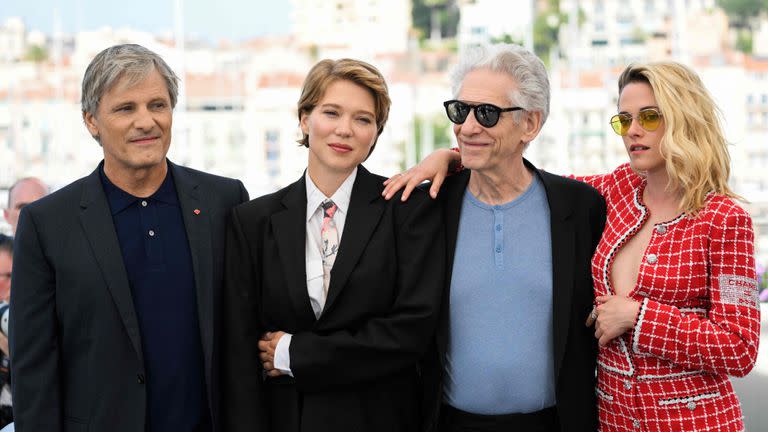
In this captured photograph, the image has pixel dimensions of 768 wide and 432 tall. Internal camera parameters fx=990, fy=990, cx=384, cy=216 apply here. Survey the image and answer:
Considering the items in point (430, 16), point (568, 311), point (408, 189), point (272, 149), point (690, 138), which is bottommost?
point (272, 149)

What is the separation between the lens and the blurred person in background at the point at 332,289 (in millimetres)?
2611

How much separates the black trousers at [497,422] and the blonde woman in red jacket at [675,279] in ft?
0.51

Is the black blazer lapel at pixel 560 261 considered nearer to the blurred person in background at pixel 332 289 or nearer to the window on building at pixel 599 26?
the blurred person in background at pixel 332 289

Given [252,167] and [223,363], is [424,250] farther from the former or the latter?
[252,167]

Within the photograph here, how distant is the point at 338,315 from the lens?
2.63 metres

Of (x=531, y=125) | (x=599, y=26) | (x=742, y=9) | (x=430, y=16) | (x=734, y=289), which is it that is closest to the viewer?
(x=734, y=289)

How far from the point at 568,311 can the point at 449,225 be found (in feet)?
1.33

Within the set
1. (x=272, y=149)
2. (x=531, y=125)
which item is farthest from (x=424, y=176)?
(x=272, y=149)

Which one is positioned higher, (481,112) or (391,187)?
(481,112)

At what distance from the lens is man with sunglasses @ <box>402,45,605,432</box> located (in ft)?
8.87

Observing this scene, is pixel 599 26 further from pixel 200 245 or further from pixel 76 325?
pixel 76 325

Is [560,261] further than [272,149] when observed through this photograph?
No

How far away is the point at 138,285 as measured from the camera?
2.63 metres

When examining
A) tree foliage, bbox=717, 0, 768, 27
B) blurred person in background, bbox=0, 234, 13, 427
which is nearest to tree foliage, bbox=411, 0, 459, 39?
tree foliage, bbox=717, 0, 768, 27
